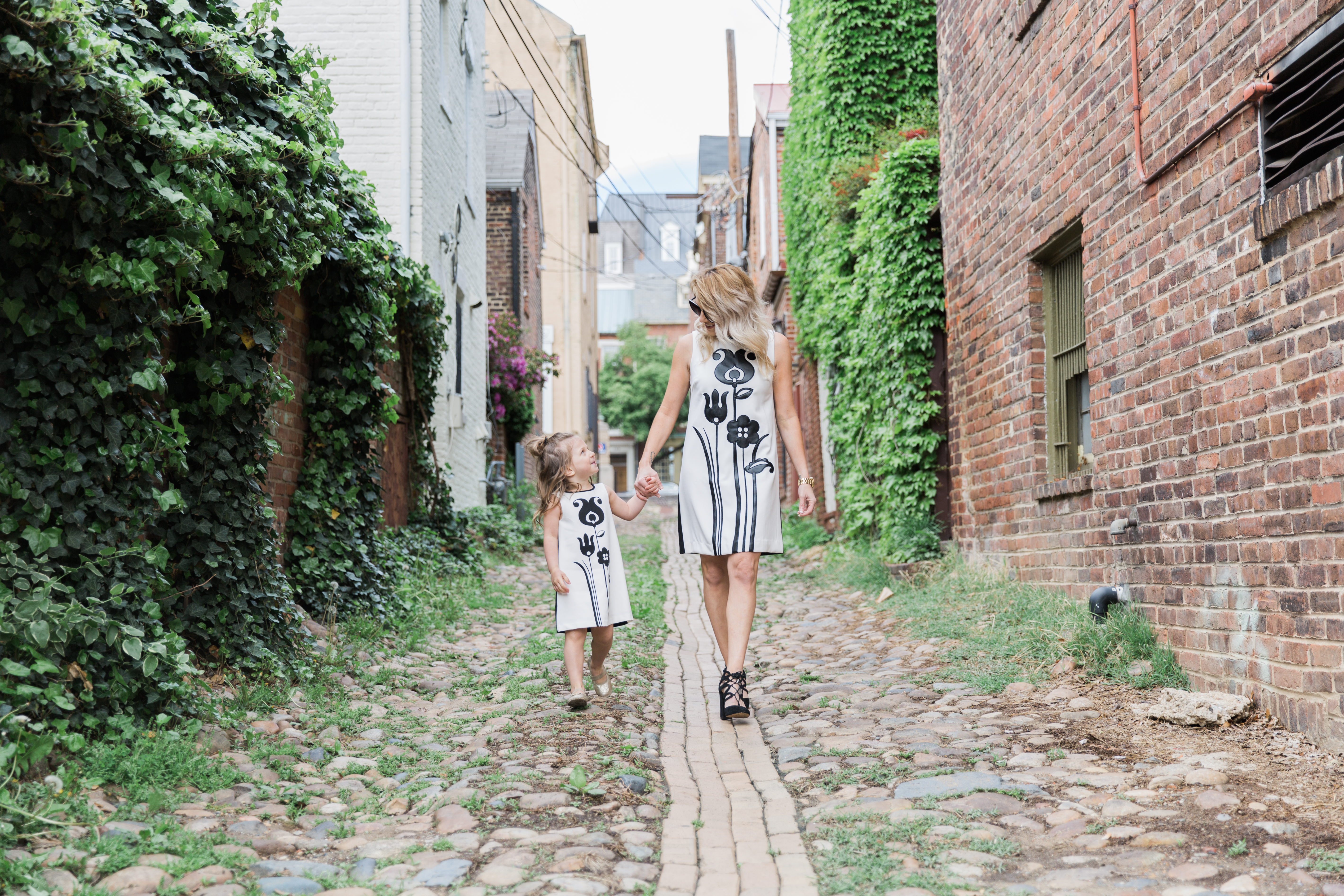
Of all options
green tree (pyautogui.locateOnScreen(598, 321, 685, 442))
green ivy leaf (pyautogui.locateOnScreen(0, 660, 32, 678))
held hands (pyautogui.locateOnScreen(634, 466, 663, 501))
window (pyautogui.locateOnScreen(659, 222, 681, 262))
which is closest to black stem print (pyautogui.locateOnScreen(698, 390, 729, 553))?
held hands (pyautogui.locateOnScreen(634, 466, 663, 501))

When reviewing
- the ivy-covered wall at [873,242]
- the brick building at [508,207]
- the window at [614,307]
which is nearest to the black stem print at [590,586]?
the ivy-covered wall at [873,242]

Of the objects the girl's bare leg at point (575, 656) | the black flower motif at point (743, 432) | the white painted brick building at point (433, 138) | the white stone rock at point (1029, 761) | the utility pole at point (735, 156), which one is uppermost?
the utility pole at point (735, 156)

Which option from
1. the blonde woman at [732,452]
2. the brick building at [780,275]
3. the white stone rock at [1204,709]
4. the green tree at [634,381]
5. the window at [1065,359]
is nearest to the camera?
the white stone rock at [1204,709]

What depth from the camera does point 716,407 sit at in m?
4.57

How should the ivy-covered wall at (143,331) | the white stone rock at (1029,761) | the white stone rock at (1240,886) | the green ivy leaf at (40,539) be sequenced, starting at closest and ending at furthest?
the white stone rock at (1240,886)
the ivy-covered wall at (143,331)
the green ivy leaf at (40,539)
the white stone rock at (1029,761)

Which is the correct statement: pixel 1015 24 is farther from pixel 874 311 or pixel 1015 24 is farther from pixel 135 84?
pixel 135 84

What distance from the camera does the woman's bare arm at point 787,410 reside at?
14.9 ft

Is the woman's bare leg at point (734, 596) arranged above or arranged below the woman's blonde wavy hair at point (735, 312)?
below

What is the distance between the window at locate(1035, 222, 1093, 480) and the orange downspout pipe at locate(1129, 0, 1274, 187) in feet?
3.44

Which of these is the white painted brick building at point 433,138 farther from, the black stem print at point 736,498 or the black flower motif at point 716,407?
the black stem print at point 736,498

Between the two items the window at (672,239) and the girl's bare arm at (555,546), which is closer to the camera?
the girl's bare arm at (555,546)

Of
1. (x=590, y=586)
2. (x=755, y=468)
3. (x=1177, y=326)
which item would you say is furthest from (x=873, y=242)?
(x=590, y=586)

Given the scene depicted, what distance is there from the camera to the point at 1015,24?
21.6ft

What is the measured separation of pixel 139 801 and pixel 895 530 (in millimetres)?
6507
